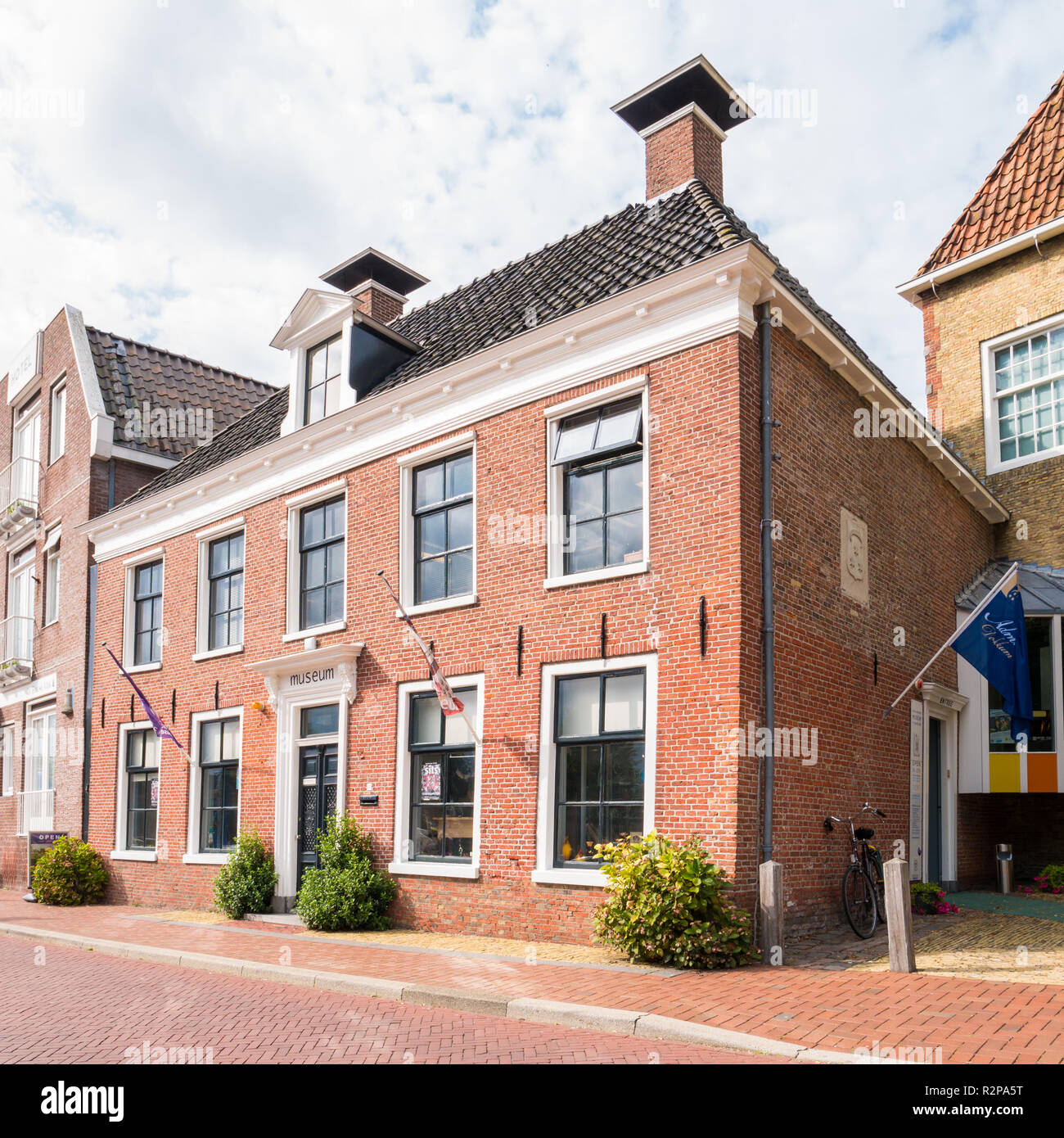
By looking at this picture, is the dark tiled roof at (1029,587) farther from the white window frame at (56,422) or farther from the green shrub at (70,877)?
the white window frame at (56,422)

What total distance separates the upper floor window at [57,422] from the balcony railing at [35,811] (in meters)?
7.38

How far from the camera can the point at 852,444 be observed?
1349 centimetres

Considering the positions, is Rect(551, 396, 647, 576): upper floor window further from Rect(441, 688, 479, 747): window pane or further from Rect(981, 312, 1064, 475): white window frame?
Rect(981, 312, 1064, 475): white window frame

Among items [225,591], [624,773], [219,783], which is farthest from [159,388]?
[624,773]

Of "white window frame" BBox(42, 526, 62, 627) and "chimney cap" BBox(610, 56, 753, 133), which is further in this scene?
"white window frame" BBox(42, 526, 62, 627)

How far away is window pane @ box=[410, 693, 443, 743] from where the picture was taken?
13445 mm

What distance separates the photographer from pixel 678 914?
9719mm

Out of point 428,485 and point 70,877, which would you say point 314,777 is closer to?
point 428,485

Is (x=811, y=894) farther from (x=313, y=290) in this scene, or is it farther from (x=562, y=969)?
(x=313, y=290)

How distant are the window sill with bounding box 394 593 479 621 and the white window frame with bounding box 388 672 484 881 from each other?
880 millimetres

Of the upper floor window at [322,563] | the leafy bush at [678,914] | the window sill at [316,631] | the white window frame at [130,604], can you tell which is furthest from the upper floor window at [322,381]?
the leafy bush at [678,914]

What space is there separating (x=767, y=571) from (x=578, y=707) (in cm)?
261

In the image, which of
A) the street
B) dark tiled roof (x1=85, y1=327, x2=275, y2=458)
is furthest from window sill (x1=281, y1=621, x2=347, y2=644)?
dark tiled roof (x1=85, y1=327, x2=275, y2=458)

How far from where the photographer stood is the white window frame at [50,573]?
22.6 metres
